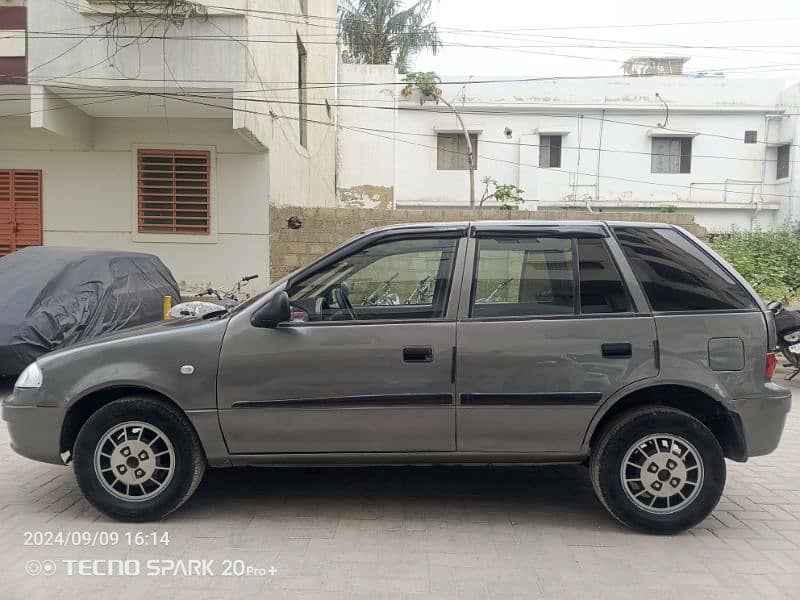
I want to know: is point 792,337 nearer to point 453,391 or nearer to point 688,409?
point 688,409

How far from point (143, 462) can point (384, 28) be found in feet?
94.8

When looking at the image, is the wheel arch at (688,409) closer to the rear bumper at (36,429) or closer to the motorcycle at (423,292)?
the motorcycle at (423,292)

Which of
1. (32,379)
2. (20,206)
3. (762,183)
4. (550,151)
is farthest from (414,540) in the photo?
(762,183)

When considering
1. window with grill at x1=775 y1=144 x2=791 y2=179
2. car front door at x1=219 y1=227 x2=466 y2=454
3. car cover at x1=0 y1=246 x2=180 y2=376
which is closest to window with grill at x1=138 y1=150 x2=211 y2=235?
car cover at x1=0 y1=246 x2=180 y2=376

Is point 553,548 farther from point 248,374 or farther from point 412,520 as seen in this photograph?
point 248,374

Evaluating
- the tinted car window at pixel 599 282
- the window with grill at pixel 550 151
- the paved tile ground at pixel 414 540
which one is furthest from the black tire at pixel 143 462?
the window with grill at pixel 550 151

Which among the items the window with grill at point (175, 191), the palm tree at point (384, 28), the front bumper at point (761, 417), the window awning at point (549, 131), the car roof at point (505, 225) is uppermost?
the palm tree at point (384, 28)

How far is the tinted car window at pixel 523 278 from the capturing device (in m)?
4.24

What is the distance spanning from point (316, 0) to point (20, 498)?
16.7 metres

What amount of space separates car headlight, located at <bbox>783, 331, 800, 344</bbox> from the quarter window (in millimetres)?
18003

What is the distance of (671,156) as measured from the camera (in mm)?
25625

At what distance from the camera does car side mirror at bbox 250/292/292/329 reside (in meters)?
4.06

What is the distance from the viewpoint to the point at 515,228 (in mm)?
4391

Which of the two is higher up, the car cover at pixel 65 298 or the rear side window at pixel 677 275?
the rear side window at pixel 677 275
